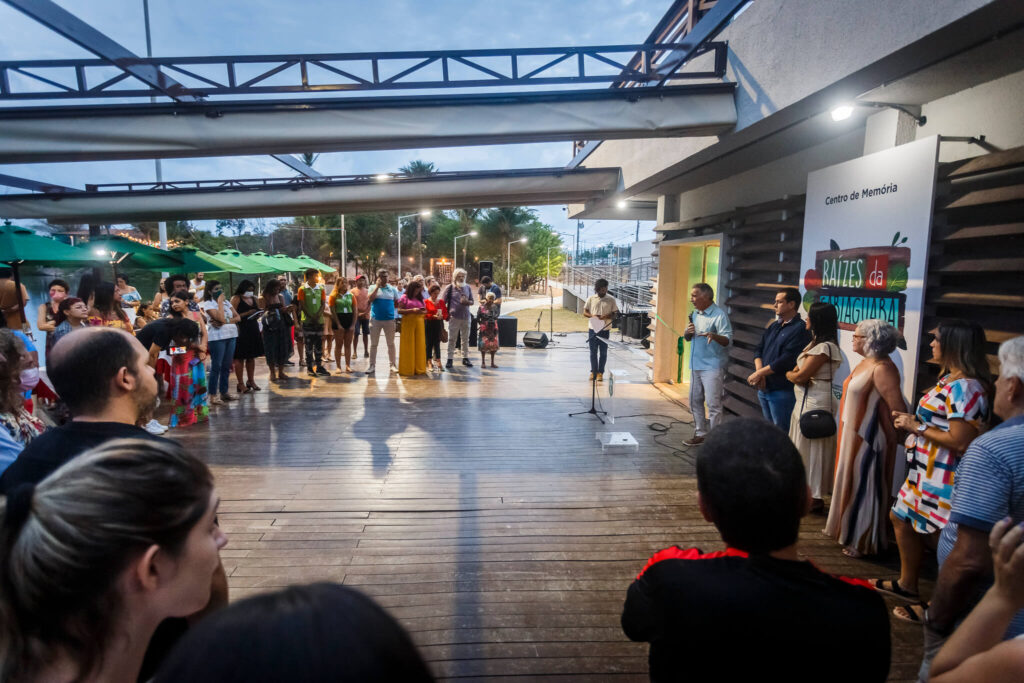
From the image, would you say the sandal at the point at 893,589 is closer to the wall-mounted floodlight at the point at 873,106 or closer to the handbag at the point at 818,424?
the handbag at the point at 818,424

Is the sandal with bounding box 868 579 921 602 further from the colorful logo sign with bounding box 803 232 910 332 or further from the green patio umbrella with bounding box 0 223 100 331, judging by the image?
the green patio umbrella with bounding box 0 223 100 331

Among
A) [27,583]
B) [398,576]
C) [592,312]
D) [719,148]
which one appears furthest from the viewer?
[592,312]

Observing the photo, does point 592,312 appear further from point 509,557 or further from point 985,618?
point 985,618

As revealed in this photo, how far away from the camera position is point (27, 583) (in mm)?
812

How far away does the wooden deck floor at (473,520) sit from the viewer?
260 centimetres

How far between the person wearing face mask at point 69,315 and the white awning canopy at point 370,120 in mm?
1339

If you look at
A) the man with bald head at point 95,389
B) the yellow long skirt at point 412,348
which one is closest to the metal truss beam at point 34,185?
the yellow long skirt at point 412,348

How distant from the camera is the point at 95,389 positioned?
5.62 ft

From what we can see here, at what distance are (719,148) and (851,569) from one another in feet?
12.4

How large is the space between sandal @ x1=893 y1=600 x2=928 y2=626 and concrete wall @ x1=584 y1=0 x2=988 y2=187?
2932 mm

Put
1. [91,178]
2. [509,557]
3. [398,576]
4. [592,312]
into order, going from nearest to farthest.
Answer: [398,576]
[509,557]
[592,312]
[91,178]

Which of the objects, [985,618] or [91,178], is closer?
[985,618]

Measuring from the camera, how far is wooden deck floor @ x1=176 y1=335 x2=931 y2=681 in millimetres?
2602

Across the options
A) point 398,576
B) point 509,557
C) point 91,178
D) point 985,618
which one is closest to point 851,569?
point 509,557
